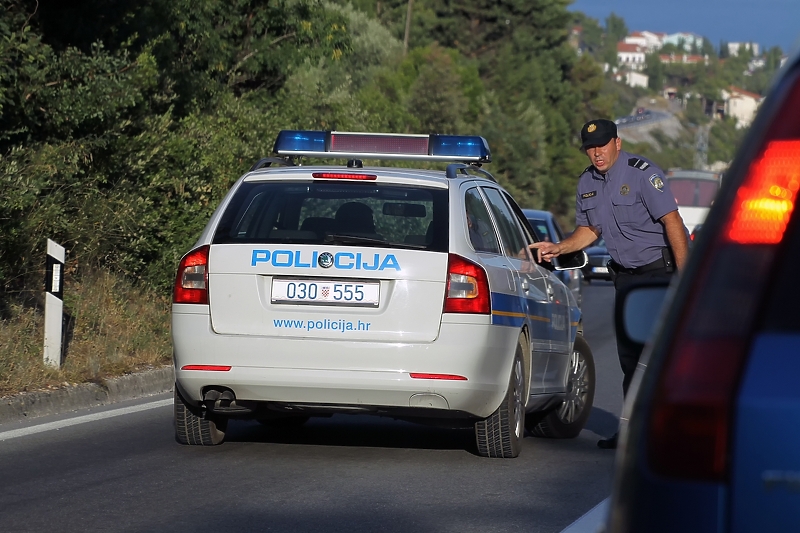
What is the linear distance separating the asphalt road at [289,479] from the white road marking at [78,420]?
0.08 ft

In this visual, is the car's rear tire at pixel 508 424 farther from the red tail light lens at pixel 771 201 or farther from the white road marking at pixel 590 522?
the red tail light lens at pixel 771 201

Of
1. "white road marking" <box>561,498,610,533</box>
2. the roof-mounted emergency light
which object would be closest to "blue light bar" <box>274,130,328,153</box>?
the roof-mounted emergency light

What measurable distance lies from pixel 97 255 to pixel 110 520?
306 inches

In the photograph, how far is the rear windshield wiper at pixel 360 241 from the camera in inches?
288

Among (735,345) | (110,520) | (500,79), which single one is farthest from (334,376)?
(500,79)

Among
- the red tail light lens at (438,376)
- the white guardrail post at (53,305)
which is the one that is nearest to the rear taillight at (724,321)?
the red tail light lens at (438,376)

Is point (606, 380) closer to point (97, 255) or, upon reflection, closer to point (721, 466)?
point (97, 255)

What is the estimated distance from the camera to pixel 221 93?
21922mm

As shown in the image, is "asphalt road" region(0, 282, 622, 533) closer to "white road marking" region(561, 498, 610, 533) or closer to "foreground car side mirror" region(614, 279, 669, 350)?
"white road marking" region(561, 498, 610, 533)

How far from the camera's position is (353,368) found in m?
7.16

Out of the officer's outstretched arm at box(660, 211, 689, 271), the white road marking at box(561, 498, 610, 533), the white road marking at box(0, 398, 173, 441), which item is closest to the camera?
the white road marking at box(561, 498, 610, 533)

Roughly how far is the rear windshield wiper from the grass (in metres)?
3.09

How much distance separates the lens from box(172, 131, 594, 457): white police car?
717 centimetres

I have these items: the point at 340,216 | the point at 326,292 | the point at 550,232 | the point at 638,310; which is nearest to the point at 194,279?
the point at 326,292
